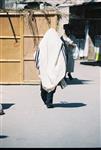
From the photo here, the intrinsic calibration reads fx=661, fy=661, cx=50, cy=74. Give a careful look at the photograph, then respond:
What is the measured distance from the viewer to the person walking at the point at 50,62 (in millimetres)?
→ 14492

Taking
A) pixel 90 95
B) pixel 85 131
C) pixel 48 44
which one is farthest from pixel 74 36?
pixel 85 131

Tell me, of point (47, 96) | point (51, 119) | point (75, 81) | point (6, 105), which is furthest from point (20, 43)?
point (51, 119)

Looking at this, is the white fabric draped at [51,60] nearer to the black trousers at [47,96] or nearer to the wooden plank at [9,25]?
the black trousers at [47,96]

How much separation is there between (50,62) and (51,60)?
0.05m

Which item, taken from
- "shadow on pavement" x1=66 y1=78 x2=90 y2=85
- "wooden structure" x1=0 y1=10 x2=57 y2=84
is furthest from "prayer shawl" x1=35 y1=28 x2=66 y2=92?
"shadow on pavement" x1=66 y1=78 x2=90 y2=85

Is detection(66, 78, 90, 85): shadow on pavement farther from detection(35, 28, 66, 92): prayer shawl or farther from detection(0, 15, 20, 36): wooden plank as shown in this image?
detection(35, 28, 66, 92): prayer shawl

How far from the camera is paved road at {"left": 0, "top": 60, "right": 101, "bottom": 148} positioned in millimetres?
10250

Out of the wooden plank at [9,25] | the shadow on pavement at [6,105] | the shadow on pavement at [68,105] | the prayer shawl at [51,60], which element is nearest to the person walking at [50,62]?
the prayer shawl at [51,60]

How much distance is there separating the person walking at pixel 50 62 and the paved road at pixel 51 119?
0.53 metres

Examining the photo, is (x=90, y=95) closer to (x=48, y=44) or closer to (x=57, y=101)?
(x=57, y=101)

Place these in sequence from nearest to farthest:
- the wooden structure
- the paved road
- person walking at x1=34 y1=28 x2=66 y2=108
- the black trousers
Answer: the paved road
the black trousers
person walking at x1=34 y1=28 x2=66 y2=108
the wooden structure

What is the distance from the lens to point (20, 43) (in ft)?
67.3

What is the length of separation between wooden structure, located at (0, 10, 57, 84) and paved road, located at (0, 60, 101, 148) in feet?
3.27

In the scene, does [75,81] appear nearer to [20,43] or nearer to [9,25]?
[20,43]
